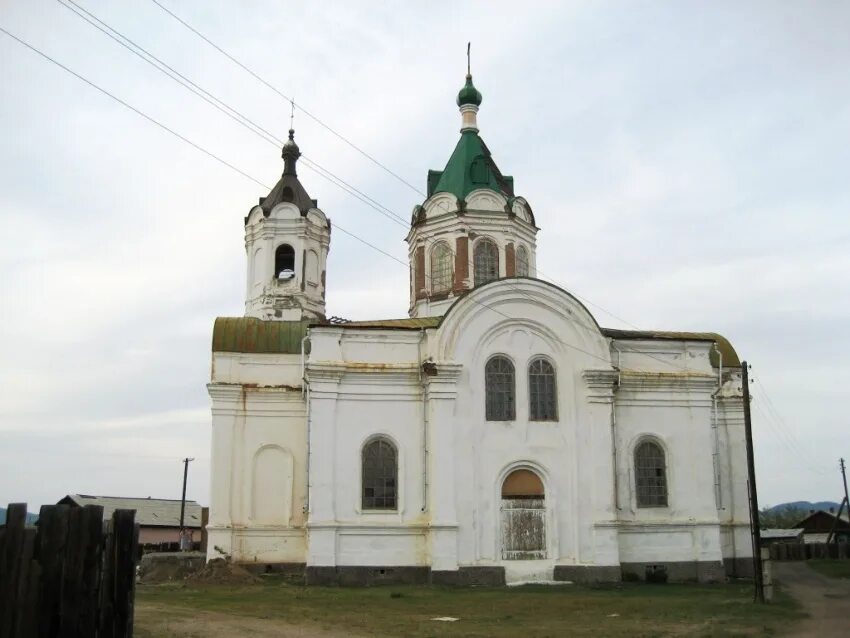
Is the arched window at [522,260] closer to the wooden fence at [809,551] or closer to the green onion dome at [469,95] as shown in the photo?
the green onion dome at [469,95]

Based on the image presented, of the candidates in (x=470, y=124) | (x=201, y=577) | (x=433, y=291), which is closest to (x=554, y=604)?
(x=201, y=577)

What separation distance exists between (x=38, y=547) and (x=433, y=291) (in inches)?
909

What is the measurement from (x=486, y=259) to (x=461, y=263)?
3.01ft

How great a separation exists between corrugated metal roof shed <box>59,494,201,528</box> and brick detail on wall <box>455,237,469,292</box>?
34081mm

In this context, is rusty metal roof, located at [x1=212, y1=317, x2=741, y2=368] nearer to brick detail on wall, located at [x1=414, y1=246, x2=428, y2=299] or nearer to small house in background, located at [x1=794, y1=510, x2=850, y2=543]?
brick detail on wall, located at [x1=414, y1=246, x2=428, y2=299]

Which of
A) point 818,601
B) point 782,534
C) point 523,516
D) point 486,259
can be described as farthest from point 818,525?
point 523,516

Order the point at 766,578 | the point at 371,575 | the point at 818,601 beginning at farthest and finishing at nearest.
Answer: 1. the point at 371,575
2. the point at 818,601
3. the point at 766,578

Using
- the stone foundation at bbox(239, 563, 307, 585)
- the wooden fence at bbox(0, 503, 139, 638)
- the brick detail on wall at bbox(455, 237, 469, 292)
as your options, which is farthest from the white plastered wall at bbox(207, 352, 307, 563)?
the wooden fence at bbox(0, 503, 139, 638)

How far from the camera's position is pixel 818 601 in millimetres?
22688

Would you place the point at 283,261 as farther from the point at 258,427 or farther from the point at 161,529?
the point at 161,529

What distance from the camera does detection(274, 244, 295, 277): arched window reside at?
3291cm

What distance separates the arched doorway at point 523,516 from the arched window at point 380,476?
10.6 ft

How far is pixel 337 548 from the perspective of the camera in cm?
2555

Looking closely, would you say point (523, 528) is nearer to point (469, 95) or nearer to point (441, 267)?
point (441, 267)
